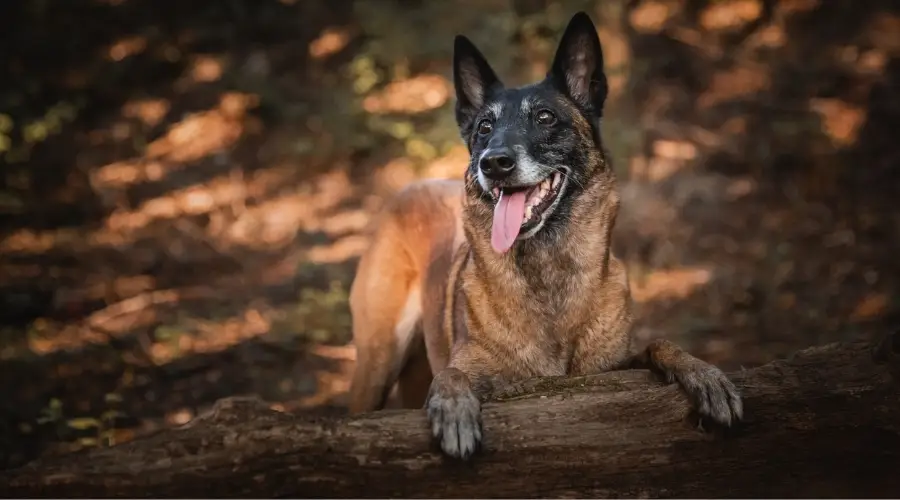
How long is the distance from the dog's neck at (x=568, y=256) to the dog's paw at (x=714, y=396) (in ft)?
2.70

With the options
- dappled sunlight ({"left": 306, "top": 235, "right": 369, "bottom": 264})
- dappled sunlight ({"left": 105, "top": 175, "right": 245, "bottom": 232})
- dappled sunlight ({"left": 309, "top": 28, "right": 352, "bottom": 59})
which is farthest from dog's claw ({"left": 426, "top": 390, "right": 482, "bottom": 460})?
dappled sunlight ({"left": 309, "top": 28, "right": 352, "bottom": 59})

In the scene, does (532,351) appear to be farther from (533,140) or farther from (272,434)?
(272,434)

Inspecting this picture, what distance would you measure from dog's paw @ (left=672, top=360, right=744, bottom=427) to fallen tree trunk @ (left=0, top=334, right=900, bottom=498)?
0.05 metres

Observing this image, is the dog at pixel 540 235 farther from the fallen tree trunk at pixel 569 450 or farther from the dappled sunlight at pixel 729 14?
the dappled sunlight at pixel 729 14

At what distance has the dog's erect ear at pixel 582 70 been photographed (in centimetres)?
347

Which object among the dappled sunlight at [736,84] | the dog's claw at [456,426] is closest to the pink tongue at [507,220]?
the dog's claw at [456,426]

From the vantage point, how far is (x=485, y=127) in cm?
353

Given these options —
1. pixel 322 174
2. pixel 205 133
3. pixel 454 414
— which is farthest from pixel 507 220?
pixel 205 133

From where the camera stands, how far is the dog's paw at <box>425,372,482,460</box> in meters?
2.27

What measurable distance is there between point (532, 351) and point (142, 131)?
17.6ft

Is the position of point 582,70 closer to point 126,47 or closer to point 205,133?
point 205,133

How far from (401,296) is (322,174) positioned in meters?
3.21

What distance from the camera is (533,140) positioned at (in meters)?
3.25

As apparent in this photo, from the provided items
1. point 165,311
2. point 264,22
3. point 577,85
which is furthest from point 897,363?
point 264,22
